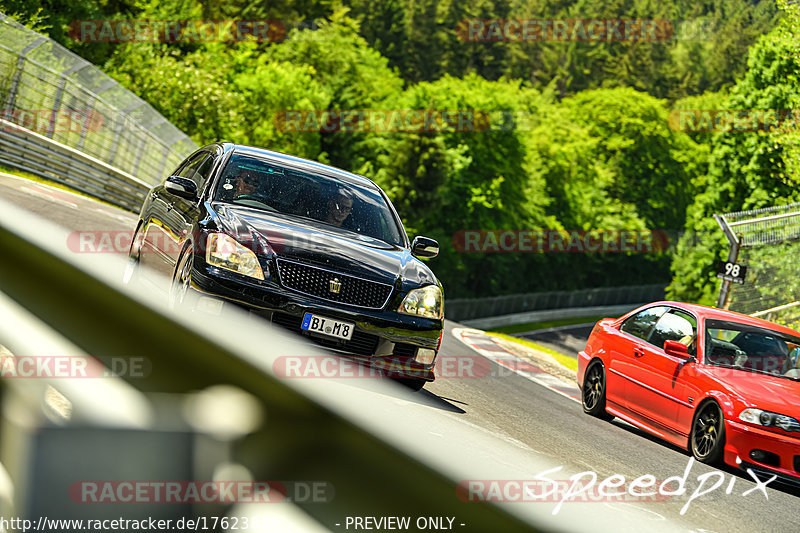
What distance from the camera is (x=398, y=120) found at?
211 ft

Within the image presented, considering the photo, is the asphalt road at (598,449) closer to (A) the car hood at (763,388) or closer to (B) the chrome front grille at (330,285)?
(A) the car hood at (763,388)

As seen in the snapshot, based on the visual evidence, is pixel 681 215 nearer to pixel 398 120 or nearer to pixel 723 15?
pixel 398 120

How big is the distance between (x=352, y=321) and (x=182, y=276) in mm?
1275

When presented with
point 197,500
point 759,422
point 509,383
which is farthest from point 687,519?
point 509,383

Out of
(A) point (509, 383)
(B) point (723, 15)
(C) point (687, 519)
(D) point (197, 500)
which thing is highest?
(B) point (723, 15)

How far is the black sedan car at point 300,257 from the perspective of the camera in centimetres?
725

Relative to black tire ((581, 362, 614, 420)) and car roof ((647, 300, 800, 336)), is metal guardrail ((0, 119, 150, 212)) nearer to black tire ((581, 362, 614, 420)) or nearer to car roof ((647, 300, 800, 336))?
black tire ((581, 362, 614, 420))

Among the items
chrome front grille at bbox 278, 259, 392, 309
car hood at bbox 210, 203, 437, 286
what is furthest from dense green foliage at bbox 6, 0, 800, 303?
chrome front grille at bbox 278, 259, 392, 309

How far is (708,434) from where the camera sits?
921 cm

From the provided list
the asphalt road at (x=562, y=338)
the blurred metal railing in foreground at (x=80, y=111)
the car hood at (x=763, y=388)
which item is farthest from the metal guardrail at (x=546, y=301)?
the car hood at (x=763, y=388)

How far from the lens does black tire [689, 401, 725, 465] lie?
8.92 m

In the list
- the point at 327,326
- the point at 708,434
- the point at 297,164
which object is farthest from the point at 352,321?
the point at 708,434

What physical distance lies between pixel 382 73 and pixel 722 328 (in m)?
75.5

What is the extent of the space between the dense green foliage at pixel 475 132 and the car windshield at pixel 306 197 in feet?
78.5
